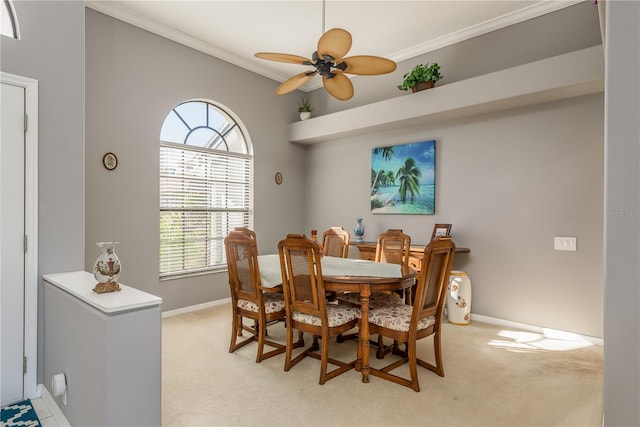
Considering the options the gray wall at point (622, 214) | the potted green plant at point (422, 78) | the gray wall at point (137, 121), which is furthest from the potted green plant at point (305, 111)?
the gray wall at point (622, 214)

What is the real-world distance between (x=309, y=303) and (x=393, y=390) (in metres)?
0.80

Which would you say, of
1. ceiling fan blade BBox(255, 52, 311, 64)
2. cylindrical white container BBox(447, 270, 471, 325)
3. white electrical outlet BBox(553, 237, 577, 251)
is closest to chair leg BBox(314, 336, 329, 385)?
cylindrical white container BBox(447, 270, 471, 325)

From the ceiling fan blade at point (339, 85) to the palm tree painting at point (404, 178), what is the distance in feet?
5.44

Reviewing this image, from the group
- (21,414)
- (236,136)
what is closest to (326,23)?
(236,136)

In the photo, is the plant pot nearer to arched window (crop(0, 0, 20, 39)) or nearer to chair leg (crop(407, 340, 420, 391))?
chair leg (crop(407, 340, 420, 391))

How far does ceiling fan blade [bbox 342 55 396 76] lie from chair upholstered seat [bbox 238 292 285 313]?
198 cm

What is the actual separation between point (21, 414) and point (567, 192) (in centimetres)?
461

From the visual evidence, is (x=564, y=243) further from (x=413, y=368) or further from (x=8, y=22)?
(x=8, y=22)

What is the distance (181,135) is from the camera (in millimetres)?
4309

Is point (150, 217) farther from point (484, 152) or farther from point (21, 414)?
point (484, 152)

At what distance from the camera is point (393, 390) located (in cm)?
234

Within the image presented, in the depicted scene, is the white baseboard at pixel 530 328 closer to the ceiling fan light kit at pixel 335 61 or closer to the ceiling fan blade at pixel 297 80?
the ceiling fan light kit at pixel 335 61

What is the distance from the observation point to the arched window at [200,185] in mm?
4180

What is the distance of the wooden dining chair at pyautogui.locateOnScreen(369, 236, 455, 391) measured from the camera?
232 cm
